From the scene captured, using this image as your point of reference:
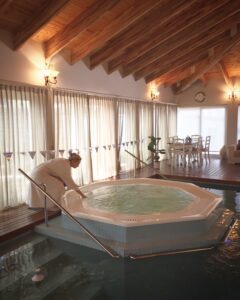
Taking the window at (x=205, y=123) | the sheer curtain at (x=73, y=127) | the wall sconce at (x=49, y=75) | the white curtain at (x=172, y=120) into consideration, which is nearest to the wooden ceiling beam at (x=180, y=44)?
the sheer curtain at (x=73, y=127)

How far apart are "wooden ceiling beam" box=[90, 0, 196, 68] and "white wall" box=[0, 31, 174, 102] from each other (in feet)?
1.39

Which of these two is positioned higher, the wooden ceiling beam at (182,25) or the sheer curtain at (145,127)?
the wooden ceiling beam at (182,25)

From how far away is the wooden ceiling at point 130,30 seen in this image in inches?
167

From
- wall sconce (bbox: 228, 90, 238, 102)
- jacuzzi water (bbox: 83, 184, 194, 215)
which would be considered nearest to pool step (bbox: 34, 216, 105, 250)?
jacuzzi water (bbox: 83, 184, 194, 215)

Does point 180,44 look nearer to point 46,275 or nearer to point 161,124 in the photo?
point 161,124

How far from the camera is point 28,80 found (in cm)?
477

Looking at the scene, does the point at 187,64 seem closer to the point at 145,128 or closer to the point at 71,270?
the point at 145,128

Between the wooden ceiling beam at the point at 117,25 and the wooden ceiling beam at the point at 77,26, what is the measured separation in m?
0.62

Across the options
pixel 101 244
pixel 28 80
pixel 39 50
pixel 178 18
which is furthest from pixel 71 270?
pixel 178 18

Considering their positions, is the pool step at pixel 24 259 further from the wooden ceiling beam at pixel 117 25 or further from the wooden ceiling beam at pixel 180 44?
the wooden ceiling beam at pixel 180 44

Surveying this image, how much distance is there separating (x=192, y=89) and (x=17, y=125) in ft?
25.1

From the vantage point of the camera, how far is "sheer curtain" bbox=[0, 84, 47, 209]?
14.3 ft

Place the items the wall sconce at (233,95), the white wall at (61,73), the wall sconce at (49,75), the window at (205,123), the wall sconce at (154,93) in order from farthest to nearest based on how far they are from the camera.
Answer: the window at (205,123) → the wall sconce at (233,95) → the wall sconce at (154,93) → the wall sconce at (49,75) → the white wall at (61,73)

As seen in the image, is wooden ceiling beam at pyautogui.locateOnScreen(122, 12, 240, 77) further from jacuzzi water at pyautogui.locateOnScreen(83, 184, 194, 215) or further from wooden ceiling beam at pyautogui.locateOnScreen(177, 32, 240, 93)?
jacuzzi water at pyautogui.locateOnScreen(83, 184, 194, 215)
